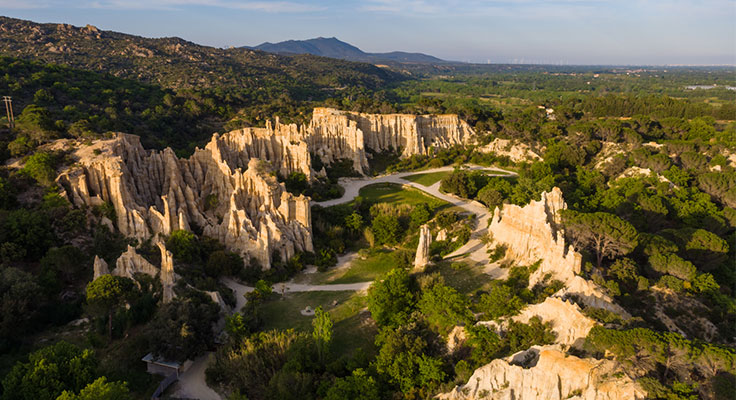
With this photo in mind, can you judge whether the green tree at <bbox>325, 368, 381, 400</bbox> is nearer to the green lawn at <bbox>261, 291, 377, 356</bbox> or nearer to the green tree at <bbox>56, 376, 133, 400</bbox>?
the green lawn at <bbox>261, 291, 377, 356</bbox>

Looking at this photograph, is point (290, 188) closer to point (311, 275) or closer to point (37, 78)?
point (311, 275)

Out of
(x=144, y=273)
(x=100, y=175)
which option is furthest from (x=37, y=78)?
(x=144, y=273)

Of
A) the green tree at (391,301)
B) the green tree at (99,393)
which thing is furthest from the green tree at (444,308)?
the green tree at (99,393)

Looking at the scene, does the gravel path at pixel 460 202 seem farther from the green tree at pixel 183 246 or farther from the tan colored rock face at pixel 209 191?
the green tree at pixel 183 246

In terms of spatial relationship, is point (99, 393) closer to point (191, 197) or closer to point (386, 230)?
point (191, 197)

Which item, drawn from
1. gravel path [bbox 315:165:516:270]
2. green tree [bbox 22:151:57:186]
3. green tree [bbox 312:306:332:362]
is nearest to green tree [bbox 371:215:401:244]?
gravel path [bbox 315:165:516:270]

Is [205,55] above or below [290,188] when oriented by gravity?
above

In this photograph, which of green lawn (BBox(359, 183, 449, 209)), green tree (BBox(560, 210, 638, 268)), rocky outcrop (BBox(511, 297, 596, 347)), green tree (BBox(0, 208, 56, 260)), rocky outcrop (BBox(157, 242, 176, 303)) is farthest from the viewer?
green lawn (BBox(359, 183, 449, 209))
